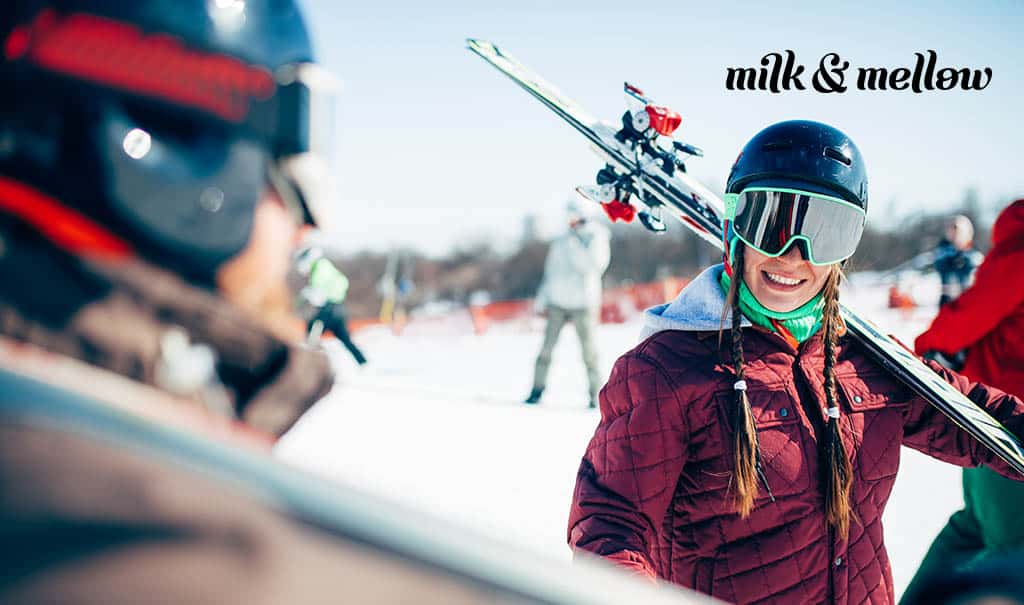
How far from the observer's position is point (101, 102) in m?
0.70

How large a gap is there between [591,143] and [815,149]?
563mm

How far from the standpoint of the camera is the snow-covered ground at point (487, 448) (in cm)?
351

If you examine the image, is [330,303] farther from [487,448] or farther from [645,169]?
[645,169]

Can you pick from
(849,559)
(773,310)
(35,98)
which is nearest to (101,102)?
(35,98)

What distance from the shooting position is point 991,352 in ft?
7.80

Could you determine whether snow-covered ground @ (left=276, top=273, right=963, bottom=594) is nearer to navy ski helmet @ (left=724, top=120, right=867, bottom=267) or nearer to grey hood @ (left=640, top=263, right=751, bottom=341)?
navy ski helmet @ (left=724, top=120, right=867, bottom=267)

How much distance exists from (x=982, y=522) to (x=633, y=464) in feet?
4.99

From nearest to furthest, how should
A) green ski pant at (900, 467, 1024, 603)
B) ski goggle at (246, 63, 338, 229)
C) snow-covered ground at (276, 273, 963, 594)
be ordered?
ski goggle at (246, 63, 338, 229), green ski pant at (900, 467, 1024, 603), snow-covered ground at (276, 273, 963, 594)

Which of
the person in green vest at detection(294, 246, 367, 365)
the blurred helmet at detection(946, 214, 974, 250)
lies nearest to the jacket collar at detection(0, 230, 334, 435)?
the person in green vest at detection(294, 246, 367, 365)

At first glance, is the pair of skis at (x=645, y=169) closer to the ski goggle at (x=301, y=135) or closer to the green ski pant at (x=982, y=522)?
the green ski pant at (x=982, y=522)

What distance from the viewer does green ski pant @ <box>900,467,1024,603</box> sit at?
2.16m

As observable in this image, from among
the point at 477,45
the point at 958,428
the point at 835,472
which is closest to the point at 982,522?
the point at 958,428

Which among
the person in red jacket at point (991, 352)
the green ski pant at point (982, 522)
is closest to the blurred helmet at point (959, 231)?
the person in red jacket at point (991, 352)

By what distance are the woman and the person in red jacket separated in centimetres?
87
